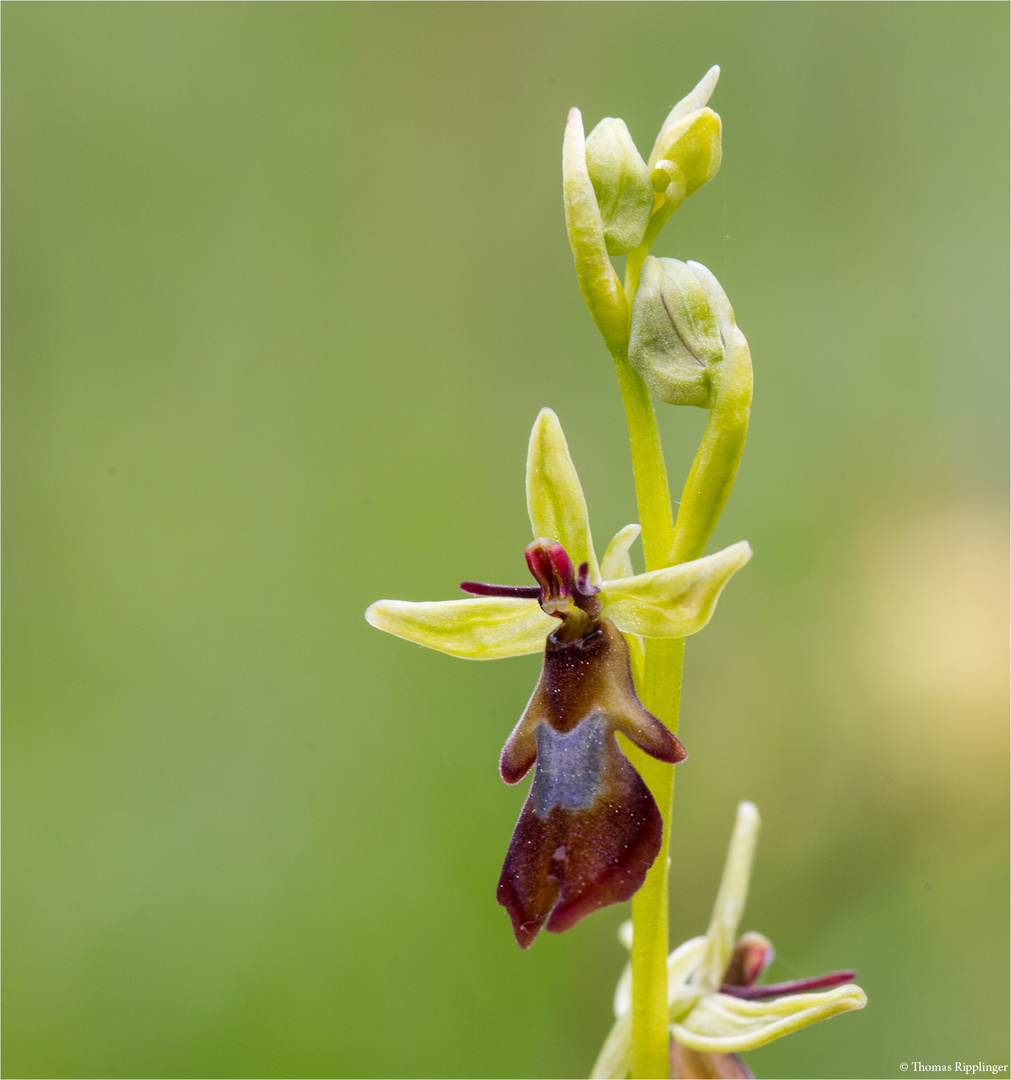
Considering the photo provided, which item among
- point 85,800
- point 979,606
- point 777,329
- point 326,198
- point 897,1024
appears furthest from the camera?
point 326,198

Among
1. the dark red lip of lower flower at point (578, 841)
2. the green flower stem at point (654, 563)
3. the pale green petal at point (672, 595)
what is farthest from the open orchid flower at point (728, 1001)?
the pale green petal at point (672, 595)

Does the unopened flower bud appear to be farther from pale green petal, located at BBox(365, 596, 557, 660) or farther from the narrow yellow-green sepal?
pale green petal, located at BBox(365, 596, 557, 660)

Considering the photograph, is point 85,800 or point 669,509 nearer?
point 669,509

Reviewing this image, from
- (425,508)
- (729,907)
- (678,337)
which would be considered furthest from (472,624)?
(425,508)

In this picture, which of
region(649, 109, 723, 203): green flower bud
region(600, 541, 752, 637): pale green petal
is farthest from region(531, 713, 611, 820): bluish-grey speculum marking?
region(649, 109, 723, 203): green flower bud

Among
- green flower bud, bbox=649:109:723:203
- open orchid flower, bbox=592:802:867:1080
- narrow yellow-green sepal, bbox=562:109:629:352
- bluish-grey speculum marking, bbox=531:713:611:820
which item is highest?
green flower bud, bbox=649:109:723:203

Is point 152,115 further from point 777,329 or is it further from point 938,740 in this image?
point 938,740

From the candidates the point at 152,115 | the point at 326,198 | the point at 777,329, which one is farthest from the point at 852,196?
the point at 152,115
